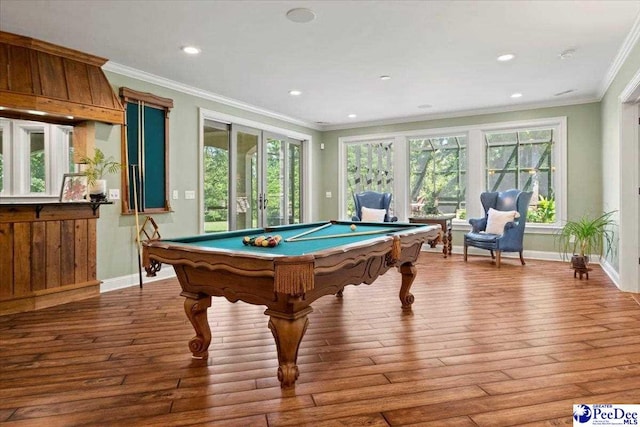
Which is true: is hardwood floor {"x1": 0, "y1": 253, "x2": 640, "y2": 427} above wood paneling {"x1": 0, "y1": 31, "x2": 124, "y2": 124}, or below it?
below

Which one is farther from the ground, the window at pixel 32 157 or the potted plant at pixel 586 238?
the window at pixel 32 157

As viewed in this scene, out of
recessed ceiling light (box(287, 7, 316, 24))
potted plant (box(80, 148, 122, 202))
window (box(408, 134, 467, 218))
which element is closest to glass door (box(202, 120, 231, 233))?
potted plant (box(80, 148, 122, 202))

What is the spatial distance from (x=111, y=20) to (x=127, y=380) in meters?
2.90

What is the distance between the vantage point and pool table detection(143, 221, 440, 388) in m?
1.86

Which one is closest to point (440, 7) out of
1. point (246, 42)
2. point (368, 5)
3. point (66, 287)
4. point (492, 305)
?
point (368, 5)

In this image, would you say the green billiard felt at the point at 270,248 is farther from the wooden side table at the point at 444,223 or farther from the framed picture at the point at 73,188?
the wooden side table at the point at 444,223

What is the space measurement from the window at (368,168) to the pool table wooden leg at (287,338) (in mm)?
5877

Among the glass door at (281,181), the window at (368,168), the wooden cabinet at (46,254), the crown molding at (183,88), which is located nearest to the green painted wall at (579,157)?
the window at (368,168)

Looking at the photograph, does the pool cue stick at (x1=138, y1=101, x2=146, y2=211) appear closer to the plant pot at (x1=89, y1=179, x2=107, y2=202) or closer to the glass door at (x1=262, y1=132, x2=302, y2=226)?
the plant pot at (x1=89, y1=179, x2=107, y2=202)

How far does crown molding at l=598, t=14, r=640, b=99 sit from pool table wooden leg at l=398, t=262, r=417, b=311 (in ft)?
9.45

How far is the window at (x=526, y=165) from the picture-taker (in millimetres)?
6449

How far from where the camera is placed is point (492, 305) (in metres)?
3.69

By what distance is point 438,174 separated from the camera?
24.2 feet

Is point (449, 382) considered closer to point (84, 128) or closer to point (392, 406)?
point (392, 406)
